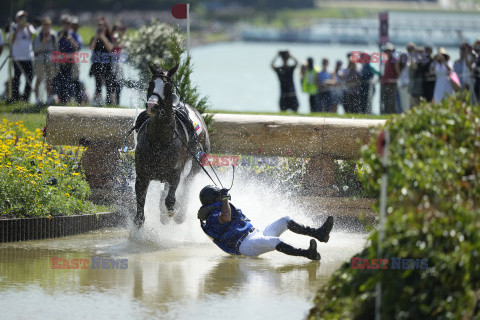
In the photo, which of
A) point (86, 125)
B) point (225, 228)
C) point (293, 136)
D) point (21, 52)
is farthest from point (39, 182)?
point (21, 52)

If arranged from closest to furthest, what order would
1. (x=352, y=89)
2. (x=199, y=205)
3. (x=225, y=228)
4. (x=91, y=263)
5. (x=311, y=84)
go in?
(x=91, y=263), (x=225, y=228), (x=199, y=205), (x=352, y=89), (x=311, y=84)

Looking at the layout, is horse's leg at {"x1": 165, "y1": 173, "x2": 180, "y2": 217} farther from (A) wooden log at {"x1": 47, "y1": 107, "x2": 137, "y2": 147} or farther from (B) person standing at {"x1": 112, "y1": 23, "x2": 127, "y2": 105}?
(B) person standing at {"x1": 112, "y1": 23, "x2": 127, "y2": 105}

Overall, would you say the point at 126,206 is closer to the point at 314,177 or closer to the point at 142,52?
the point at 314,177

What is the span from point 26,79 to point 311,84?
5801mm

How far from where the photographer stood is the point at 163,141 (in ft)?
30.7

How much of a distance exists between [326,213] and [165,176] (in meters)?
2.49

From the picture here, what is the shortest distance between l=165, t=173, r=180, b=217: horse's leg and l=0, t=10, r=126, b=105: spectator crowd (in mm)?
7402

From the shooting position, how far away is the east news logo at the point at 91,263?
26.6ft

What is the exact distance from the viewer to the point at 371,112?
1781 centimetres

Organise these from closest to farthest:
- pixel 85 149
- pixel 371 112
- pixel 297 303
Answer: pixel 297 303 < pixel 85 149 < pixel 371 112

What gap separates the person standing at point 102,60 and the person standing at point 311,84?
4.11 metres

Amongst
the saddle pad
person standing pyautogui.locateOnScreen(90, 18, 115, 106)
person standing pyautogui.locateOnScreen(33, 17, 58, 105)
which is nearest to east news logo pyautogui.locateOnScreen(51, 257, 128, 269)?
the saddle pad

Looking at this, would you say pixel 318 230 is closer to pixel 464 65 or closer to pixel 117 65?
pixel 464 65

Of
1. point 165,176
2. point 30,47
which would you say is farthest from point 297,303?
point 30,47
